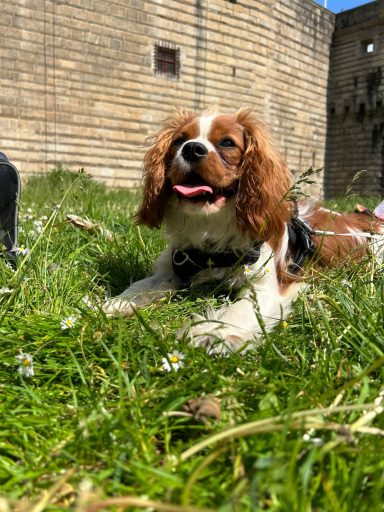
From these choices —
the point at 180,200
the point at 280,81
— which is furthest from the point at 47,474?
the point at 280,81

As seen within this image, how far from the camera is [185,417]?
1.08 meters

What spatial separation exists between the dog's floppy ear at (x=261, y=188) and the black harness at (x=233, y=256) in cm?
14

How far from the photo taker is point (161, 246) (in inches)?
129

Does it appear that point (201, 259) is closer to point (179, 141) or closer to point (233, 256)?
point (233, 256)

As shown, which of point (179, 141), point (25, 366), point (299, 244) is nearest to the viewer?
point (25, 366)

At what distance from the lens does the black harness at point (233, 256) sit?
2.30 meters

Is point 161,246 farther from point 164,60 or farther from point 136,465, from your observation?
point 164,60

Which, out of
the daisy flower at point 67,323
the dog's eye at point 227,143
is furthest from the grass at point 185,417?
the dog's eye at point 227,143

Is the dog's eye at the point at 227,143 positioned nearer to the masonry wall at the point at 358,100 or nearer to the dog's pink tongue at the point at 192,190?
the dog's pink tongue at the point at 192,190

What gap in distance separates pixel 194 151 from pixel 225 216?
358 mm

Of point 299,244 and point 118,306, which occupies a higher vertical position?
point 299,244

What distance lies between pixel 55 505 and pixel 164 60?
16.8m

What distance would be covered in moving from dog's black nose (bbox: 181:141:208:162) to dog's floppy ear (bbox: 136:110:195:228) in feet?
0.89

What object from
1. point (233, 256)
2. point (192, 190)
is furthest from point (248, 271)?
point (192, 190)
